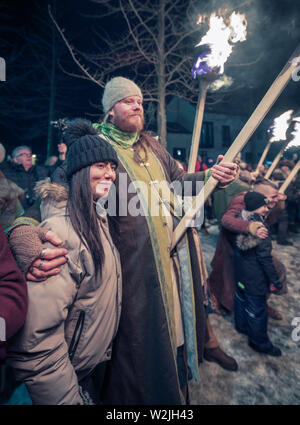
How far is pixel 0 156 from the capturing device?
2861 mm

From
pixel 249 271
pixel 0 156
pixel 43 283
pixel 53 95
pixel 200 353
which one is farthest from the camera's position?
pixel 53 95

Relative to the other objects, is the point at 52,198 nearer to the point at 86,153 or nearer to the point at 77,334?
the point at 86,153

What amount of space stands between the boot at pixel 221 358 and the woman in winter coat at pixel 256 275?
464mm

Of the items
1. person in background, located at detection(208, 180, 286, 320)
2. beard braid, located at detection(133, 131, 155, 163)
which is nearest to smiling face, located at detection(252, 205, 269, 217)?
person in background, located at detection(208, 180, 286, 320)

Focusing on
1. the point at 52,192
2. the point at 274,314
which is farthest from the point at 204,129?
the point at 52,192

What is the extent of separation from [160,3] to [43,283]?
861 centimetres

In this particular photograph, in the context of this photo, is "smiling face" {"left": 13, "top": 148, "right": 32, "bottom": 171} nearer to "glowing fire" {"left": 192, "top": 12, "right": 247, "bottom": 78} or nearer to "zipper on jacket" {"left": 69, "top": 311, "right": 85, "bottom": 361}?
"glowing fire" {"left": 192, "top": 12, "right": 247, "bottom": 78}

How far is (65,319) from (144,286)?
639 millimetres

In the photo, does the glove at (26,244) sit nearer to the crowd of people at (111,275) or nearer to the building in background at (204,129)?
the crowd of people at (111,275)

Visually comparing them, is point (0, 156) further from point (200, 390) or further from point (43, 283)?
point (200, 390)

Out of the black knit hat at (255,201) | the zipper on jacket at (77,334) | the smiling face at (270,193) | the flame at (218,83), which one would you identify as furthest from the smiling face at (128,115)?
the smiling face at (270,193)

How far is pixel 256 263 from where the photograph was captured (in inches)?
102

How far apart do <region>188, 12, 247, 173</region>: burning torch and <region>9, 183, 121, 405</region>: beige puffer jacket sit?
1.44m
